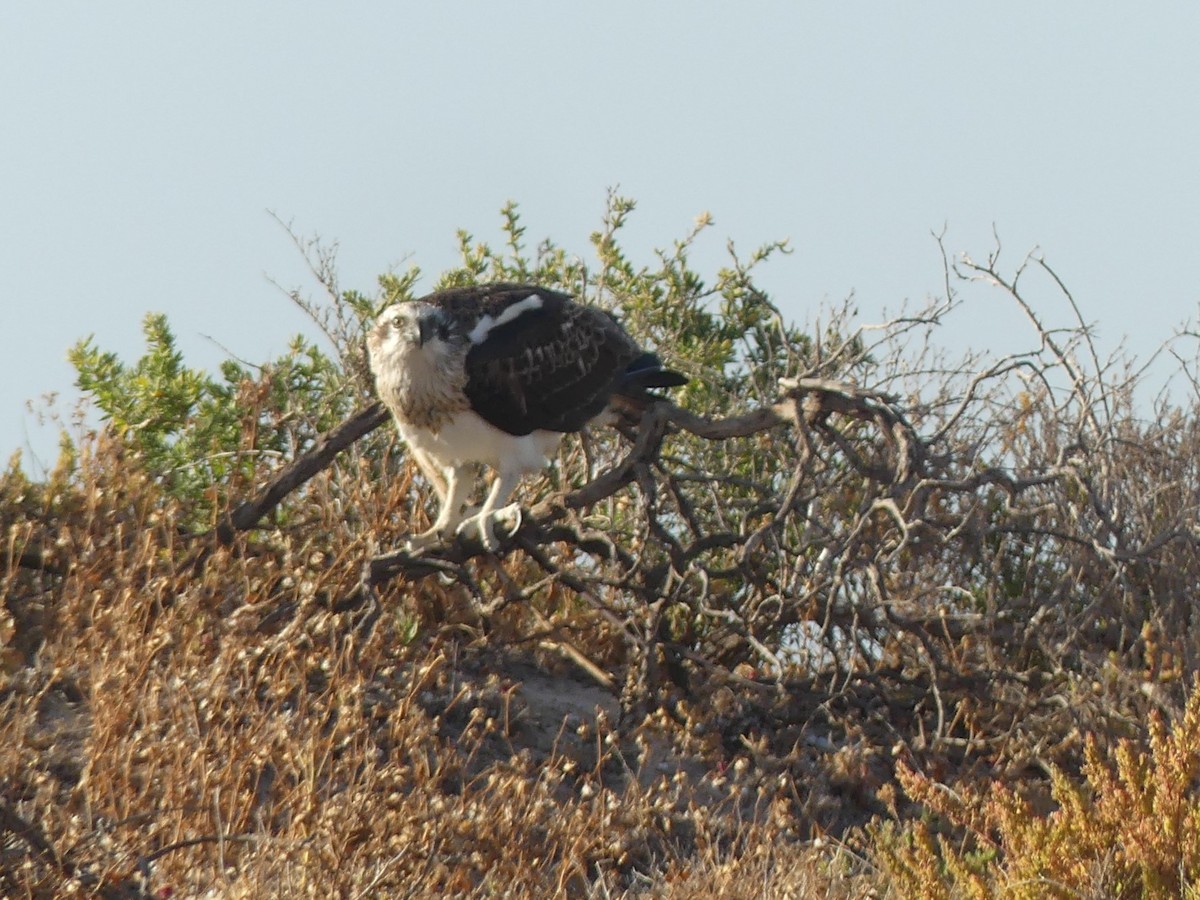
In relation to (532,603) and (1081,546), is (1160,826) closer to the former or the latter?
(1081,546)

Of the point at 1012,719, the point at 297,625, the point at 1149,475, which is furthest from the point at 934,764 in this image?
the point at 297,625

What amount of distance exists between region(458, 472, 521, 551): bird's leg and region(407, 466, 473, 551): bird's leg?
0.15 metres

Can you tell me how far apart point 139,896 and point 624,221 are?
4.94m

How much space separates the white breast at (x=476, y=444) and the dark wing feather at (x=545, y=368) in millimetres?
48

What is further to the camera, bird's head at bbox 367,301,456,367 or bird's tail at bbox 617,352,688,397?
bird's tail at bbox 617,352,688,397

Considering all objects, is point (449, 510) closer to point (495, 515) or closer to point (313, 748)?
point (495, 515)

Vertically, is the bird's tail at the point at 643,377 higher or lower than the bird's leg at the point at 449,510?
higher

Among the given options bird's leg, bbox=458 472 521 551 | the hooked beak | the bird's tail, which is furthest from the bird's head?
the bird's tail

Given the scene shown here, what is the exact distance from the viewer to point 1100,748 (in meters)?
6.49

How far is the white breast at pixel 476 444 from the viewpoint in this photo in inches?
251

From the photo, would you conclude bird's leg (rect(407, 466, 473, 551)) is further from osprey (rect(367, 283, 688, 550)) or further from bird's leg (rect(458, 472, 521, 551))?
bird's leg (rect(458, 472, 521, 551))

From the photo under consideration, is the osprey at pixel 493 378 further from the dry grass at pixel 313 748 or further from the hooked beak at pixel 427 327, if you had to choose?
the dry grass at pixel 313 748

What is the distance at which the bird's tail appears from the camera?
662 cm

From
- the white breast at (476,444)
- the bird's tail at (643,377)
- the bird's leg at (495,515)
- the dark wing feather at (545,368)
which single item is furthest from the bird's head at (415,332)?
the bird's tail at (643,377)
